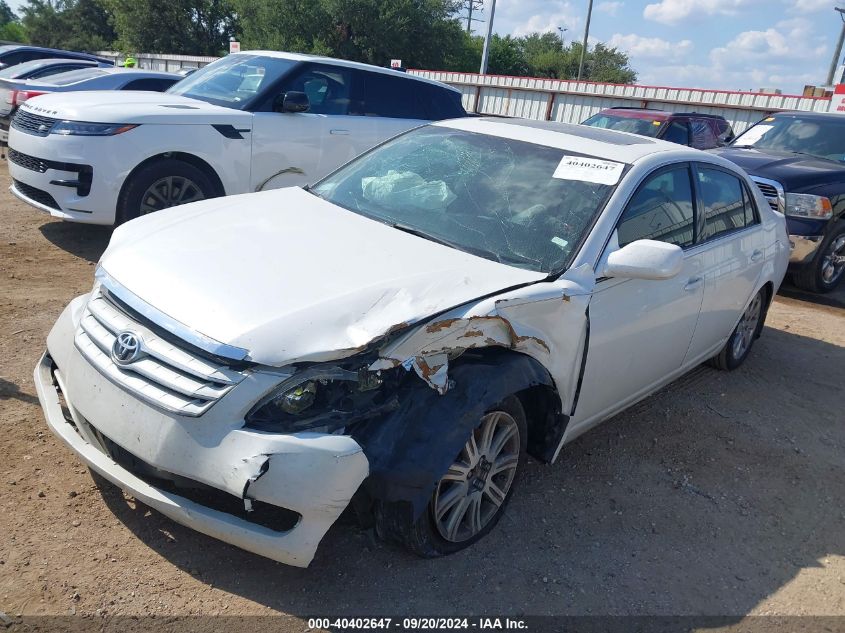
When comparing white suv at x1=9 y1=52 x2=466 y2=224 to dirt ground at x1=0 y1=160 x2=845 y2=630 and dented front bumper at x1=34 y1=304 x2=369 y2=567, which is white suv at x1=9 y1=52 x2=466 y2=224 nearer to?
dirt ground at x1=0 y1=160 x2=845 y2=630

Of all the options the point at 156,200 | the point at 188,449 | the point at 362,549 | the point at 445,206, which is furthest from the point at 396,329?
the point at 156,200

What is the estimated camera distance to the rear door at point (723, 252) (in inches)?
165

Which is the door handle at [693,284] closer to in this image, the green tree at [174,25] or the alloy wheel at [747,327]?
the alloy wheel at [747,327]

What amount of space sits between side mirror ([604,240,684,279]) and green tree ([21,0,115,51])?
2455 inches

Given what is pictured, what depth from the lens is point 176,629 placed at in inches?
94.6

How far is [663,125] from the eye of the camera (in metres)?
11.5

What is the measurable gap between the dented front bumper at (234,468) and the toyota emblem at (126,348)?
0.10 meters

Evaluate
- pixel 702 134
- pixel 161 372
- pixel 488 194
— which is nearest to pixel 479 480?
pixel 161 372

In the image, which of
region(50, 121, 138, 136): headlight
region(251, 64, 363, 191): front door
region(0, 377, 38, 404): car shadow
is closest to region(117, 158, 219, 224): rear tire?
region(50, 121, 138, 136): headlight

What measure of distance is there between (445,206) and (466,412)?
132 cm

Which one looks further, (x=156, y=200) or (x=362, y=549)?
(x=156, y=200)

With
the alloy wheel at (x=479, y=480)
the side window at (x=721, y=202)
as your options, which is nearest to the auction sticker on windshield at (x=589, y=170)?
the side window at (x=721, y=202)

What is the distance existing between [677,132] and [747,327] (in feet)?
24.0

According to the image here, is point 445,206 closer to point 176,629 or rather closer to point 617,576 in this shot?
point 617,576
